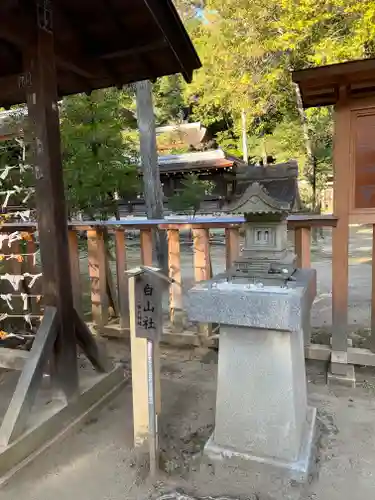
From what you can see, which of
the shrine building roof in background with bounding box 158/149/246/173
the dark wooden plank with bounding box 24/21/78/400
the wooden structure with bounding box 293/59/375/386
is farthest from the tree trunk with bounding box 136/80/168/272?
the shrine building roof in background with bounding box 158/149/246/173

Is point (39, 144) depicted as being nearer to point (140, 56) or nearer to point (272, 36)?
point (140, 56)

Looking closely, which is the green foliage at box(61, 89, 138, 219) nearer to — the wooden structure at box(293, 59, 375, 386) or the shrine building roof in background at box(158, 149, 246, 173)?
the wooden structure at box(293, 59, 375, 386)

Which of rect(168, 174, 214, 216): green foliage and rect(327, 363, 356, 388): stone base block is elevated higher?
rect(168, 174, 214, 216): green foliage

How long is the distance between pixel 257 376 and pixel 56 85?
2.33 m

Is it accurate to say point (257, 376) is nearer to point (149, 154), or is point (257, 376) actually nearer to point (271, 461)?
point (271, 461)

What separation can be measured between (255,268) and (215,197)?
15989mm

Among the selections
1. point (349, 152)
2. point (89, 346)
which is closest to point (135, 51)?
point (349, 152)

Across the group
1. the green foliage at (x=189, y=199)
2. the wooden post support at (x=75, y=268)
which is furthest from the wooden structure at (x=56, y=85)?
the green foliage at (x=189, y=199)

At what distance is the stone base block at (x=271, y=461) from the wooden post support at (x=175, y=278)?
1.74m

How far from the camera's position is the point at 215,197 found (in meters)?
18.1

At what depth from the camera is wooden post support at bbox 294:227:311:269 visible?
347 centimetres

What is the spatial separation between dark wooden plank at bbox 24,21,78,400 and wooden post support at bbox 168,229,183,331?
4.49ft

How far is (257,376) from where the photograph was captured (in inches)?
87.0

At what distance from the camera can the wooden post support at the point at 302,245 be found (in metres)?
3.47
